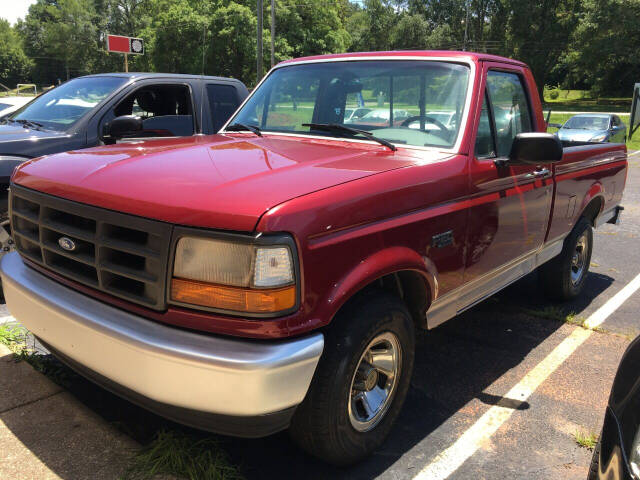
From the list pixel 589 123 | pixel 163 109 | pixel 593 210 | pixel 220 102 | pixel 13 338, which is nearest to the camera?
pixel 13 338

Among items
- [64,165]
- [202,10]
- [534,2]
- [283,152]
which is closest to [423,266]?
[283,152]

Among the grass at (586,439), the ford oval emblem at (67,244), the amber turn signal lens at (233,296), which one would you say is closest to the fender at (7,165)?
the ford oval emblem at (67,244)

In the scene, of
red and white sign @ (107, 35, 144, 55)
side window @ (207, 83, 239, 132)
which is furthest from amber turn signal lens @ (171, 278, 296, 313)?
red and white sign @ (107, 35, 144, 55)

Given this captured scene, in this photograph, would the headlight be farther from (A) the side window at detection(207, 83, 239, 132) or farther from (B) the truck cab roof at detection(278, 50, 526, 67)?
(A) the side window at detection(207, 83, 239, 132)

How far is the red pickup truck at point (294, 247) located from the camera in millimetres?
2068

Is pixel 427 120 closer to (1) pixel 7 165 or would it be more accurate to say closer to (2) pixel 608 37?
(1) pixel 7 165

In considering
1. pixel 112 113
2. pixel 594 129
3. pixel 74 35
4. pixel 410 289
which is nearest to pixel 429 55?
pixel 410 289

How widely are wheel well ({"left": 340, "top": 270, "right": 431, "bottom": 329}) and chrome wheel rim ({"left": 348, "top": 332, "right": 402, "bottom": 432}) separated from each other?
26 centimetres

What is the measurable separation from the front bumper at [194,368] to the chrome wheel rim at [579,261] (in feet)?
12.6

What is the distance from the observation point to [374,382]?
274 centimetres

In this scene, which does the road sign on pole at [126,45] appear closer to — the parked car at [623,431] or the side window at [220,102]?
the side window at [220,102]

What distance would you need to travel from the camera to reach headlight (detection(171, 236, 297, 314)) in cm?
205

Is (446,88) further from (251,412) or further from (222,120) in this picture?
(222,120)

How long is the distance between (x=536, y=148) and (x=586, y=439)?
1.65 m
